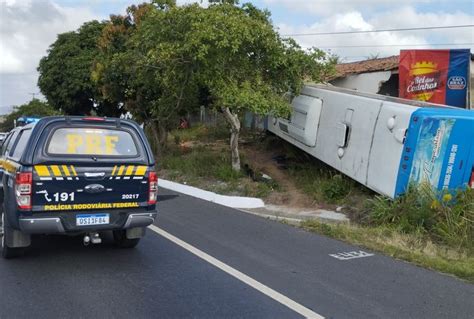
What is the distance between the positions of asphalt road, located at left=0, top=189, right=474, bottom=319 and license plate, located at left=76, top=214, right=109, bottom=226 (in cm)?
58

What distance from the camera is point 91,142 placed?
6449 millimetres

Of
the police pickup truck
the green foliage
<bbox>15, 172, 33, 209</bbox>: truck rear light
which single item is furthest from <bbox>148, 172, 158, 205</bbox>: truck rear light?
the green foliage

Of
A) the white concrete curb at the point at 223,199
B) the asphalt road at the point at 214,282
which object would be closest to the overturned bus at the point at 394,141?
the white concrete curb at the point at 223,199

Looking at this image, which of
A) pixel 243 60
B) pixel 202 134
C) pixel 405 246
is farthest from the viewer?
pixel 202 134

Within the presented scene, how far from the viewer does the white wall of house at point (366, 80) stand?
1808cm

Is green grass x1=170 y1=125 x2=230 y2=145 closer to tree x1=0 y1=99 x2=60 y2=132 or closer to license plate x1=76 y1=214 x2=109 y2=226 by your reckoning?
license plate x1=76 y1=214 x2=109 y2=226

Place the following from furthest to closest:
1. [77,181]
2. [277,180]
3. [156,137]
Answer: [156,137] → [277,180] → [77,181]

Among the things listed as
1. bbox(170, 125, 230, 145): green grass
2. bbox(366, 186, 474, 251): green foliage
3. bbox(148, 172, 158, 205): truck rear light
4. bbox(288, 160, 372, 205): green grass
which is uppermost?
bbox(148, 172, 158, 205): truck rear light

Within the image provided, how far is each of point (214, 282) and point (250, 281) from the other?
42 centimetres

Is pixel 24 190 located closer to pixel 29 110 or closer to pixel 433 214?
pixel 433 214

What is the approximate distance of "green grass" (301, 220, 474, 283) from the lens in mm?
6730

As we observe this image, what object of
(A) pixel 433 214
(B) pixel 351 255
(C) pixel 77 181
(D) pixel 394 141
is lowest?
(B) pixel 351 255

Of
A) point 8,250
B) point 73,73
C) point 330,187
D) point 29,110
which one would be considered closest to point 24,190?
point 8,250

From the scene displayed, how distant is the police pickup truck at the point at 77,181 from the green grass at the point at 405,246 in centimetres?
349
